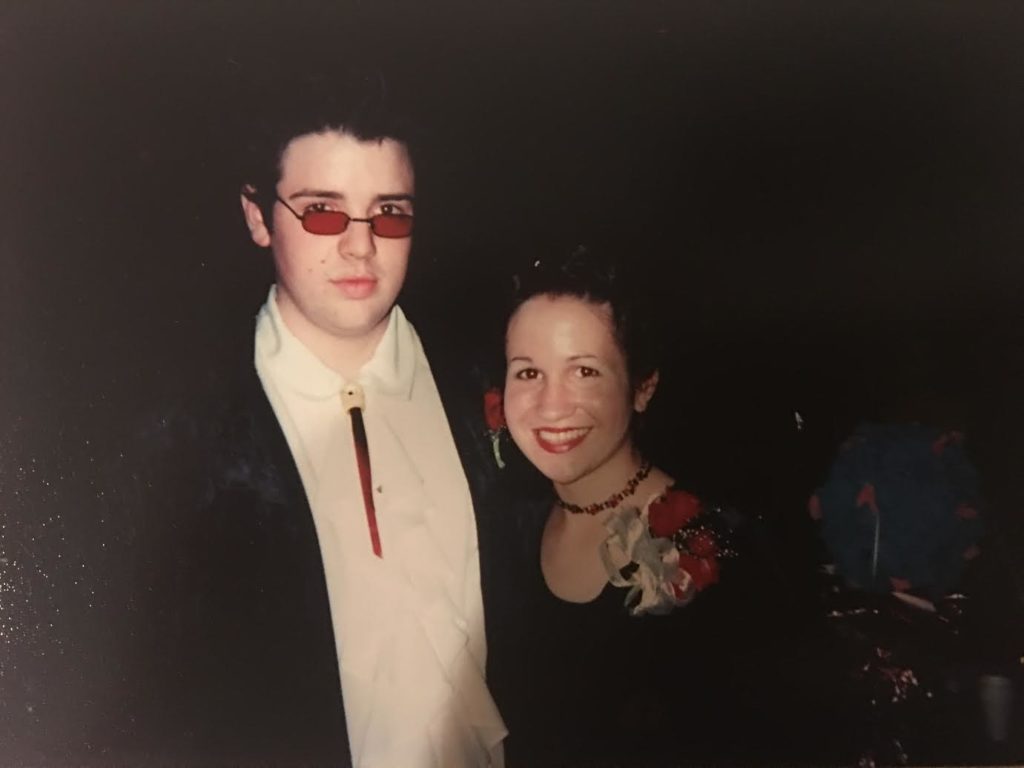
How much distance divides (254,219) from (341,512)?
347 millimetres

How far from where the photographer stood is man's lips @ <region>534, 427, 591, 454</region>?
3.04ft

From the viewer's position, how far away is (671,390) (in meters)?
0.94

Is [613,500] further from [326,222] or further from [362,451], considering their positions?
[326,222]

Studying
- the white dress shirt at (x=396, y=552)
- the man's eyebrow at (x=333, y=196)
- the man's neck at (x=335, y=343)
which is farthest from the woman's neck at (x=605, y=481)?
the man's eyebrow at (x=333, y=196)

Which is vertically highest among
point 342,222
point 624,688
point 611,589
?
point 342,222

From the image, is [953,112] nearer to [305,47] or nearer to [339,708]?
[305,47]

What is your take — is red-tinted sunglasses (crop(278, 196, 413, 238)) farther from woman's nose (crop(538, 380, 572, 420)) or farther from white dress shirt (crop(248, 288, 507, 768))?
woman's nose (crop(538, 380, 572, 420))

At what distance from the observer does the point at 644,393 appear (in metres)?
0.93

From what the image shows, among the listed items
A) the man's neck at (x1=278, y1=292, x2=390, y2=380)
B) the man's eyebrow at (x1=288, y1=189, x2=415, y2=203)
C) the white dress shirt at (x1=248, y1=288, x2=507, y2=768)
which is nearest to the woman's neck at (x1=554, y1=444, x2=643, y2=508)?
the white dress shirt at (x1=248, y1=288, x2=507, y2=768)

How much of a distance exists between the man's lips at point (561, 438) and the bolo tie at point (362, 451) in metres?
0.19

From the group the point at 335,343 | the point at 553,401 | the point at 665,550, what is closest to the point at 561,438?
the point at 553,401

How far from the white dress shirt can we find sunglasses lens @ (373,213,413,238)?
0.08 metres

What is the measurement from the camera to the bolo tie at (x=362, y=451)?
92cm

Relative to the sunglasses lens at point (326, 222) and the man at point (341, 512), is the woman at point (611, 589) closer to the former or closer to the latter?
the man at point (341, 512)
